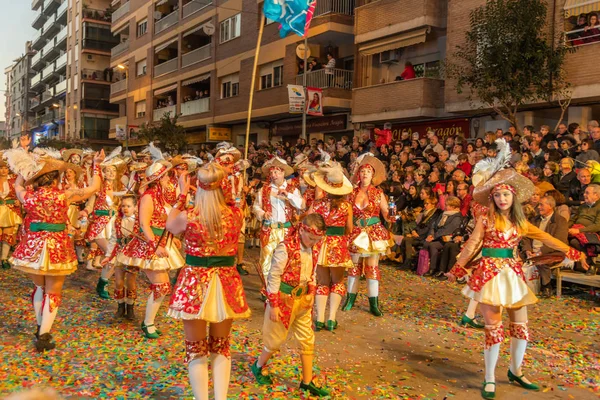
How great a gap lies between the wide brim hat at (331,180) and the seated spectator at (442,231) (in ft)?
16.7

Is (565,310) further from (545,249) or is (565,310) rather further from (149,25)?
(149,25)

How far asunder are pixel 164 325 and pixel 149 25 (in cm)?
3922

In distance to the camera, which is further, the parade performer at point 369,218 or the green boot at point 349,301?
the green boot at point 349,301

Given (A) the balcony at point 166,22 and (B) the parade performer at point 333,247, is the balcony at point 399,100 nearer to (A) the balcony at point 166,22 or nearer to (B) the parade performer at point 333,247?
(B) the parade performer at point 333,247

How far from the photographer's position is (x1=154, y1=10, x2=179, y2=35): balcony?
125 ft

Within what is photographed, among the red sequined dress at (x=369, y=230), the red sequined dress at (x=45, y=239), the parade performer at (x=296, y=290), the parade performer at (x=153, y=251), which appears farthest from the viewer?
the red sequined dress at (x=369, y=230)

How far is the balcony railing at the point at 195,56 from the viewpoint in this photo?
33812 mm

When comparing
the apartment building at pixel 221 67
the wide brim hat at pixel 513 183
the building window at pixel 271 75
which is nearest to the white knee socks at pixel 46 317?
the wide brim hat at pixel 513 183

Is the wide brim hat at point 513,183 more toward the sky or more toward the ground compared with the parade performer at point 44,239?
more toward the sky

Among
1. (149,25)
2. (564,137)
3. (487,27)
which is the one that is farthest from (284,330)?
(149,25)

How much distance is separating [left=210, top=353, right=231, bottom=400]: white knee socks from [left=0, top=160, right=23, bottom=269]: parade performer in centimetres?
874

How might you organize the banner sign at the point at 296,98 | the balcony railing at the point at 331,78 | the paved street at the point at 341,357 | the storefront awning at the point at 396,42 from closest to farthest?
the paved street at the point at 341,357 → the storefront awning at the point at 396,42 → the banner sign at the point at 296,98 → the balcony railing at the point at 331,78

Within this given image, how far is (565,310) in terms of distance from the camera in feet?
29.3

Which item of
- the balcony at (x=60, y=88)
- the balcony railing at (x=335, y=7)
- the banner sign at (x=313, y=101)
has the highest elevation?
the balcony at (x=60, y=88)
